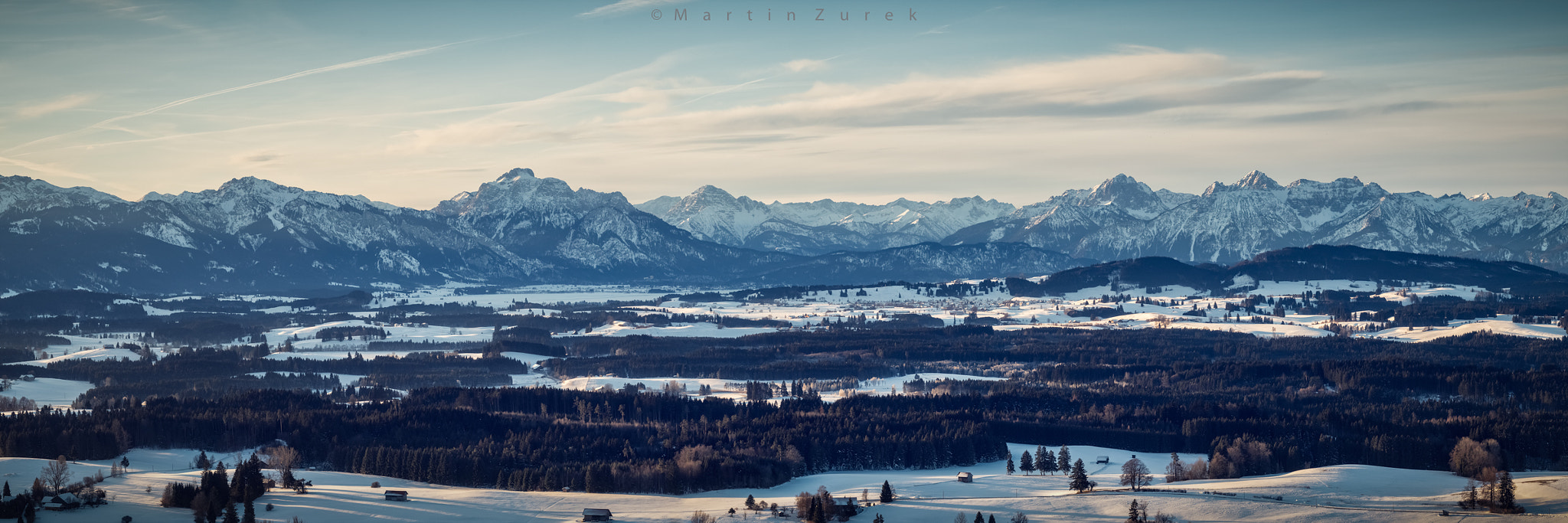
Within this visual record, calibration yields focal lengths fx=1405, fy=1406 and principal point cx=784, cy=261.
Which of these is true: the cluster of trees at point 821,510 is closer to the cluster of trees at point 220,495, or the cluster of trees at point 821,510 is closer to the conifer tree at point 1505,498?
the cluster of trees at point 220,495

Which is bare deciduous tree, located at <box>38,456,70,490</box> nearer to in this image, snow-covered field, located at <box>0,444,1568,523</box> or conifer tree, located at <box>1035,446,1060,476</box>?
snow-covered field, located at <box>0,444,1568,523</box>

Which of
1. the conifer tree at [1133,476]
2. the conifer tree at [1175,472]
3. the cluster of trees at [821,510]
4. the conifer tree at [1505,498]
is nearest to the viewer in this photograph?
the cluster of trees at [821,510]

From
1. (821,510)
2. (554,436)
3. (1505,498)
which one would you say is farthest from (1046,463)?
(554,436)

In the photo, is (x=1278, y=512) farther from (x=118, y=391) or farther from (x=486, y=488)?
(x=118, y=391)

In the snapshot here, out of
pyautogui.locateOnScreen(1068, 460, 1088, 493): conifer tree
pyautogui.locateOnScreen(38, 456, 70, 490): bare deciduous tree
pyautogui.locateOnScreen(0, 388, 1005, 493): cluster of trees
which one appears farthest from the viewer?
pyautogui.locateOnScreen(0, 388, 1005, 493): cluster of trees

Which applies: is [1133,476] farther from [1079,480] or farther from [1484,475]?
[1484,475]

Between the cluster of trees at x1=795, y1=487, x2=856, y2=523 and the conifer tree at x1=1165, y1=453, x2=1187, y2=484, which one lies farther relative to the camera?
the conifer tree at x1=1165, y1=453, x2=1187, y2=484

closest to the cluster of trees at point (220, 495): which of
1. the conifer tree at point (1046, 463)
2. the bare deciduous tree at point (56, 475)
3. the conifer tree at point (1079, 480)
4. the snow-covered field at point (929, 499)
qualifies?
the snow-covered field at point (929, 499)

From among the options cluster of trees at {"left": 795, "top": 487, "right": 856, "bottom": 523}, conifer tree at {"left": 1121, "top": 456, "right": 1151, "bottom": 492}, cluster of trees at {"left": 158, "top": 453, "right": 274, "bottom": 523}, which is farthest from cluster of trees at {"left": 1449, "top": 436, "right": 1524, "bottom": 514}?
cluster of trees at {"left": 158, "top": 453, "right": 274, "bottom": 523}

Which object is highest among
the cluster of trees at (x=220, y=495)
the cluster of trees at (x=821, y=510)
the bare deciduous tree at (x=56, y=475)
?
the bare deciduous tree at (x=56, y=475)
